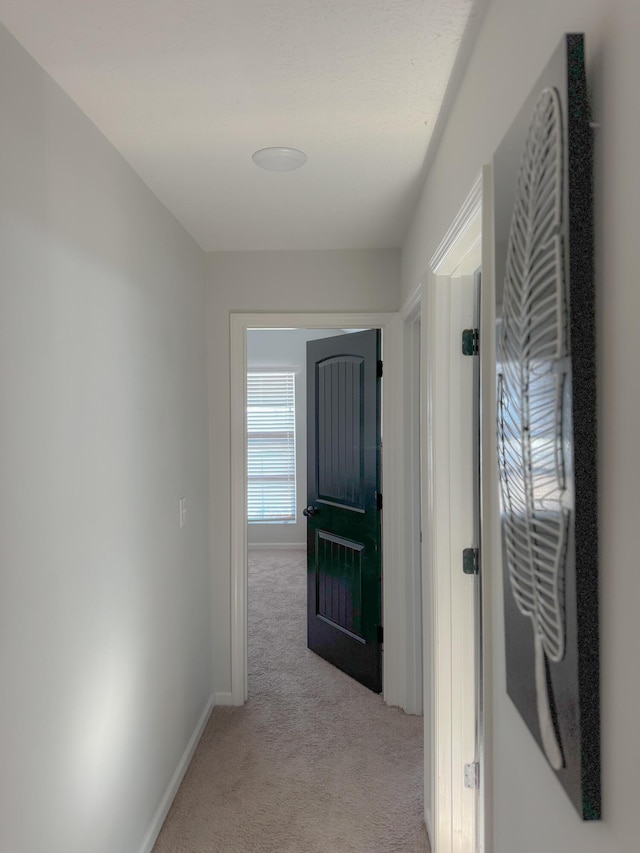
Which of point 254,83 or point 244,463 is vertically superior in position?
point 254,83

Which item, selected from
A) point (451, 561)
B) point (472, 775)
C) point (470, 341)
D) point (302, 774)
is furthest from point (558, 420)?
point (302, 774)

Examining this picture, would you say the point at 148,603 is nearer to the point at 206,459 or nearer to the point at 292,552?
the point at 206,459

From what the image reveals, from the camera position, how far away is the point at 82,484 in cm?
158

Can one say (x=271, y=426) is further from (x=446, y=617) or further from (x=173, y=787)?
(x=446, y=617)

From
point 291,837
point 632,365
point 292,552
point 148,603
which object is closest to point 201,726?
point 291,837

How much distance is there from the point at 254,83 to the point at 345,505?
2388 millimetres

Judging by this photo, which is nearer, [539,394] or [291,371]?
[539,394]

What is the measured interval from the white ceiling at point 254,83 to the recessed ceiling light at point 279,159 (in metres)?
0.03

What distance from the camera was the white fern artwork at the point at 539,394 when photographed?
0.70m

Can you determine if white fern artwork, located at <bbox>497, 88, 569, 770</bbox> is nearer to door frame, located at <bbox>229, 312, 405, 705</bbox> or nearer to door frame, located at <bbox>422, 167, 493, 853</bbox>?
door frame, located at <bbox>422, 167, 493, 853</bbox>

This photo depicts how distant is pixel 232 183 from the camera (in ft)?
7.06

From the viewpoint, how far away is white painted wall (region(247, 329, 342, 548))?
255 inches

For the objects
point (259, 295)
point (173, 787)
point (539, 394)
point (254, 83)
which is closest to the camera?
point (539, 394)

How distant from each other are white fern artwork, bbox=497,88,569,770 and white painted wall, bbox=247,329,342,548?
5585 mm
